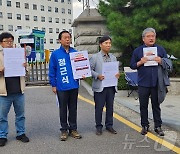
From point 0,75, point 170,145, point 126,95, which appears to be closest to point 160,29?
point 126,95

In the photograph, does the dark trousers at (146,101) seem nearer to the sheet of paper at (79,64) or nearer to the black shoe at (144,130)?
the black shoe at (144,130)

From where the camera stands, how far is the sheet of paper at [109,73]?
5.03 m

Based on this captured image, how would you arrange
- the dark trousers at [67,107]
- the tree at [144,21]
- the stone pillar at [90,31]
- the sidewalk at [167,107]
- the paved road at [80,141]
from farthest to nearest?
the stone pillar at [90,31], the tree at [144,21], the sidewalk at [167,107], the dark trousers at [67,107], the paved road at [80,141]

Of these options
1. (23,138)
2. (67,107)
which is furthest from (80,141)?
(23,138)

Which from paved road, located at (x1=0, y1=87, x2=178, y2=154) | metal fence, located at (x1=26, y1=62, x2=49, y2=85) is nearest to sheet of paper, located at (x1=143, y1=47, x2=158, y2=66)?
paved road, located at (x1=0, y1=87, x2=178, y2=154)

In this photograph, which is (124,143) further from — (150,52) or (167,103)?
(167,103)

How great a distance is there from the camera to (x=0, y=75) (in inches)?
178

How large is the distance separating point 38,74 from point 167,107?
678cm

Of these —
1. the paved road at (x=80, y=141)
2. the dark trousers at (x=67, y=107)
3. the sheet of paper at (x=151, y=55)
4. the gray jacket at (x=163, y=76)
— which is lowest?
the paved road at (x=80, y=141)

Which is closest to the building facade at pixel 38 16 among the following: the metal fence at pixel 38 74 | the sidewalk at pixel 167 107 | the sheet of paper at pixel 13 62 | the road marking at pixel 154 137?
the metal fence at pixel 38 74

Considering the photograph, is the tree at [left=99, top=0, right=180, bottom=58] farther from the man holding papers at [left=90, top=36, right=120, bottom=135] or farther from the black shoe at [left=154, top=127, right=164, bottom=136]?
the black shoe at [left=154, top=127, right=164, bottom=136]

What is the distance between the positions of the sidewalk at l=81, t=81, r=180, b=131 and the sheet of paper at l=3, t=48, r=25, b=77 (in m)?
2.90

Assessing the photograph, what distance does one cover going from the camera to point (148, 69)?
4879mm

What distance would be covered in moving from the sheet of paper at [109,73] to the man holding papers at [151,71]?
327 millimetres
